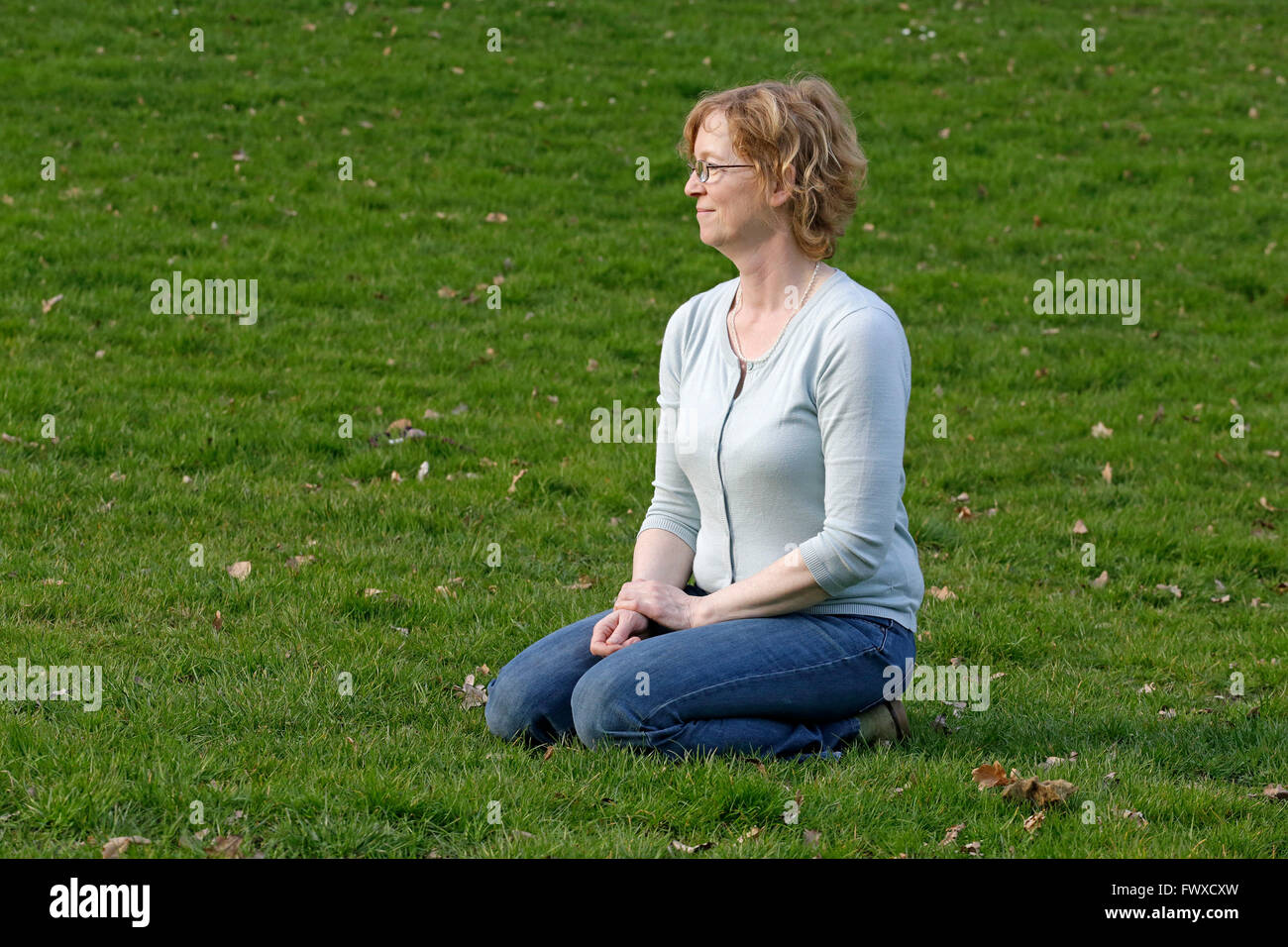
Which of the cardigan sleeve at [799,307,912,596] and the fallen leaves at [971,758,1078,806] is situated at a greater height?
the cardigan sleeve at [799,307,912,596]

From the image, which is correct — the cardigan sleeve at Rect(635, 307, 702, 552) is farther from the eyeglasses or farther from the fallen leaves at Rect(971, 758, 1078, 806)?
the fallen leaves at Rect(971, 758, 1078, 806)

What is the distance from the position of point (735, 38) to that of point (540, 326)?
9813 mm

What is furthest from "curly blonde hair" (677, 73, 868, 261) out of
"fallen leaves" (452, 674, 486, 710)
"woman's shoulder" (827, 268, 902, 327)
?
"fallen leaves" (452, 674, 486, 710)

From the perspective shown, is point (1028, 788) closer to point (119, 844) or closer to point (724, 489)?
point (724, 489)

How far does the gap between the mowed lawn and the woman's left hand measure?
492mm

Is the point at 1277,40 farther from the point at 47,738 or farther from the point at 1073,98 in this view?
the point at 47,738

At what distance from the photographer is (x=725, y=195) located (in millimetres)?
4316

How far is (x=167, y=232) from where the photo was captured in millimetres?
11734

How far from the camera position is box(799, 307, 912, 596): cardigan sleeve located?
3.99m

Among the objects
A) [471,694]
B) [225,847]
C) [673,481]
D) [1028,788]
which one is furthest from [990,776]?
[225,847]

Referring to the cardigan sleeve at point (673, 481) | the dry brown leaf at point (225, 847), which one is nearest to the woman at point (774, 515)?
the cardigan sleeve at point (673, 481)

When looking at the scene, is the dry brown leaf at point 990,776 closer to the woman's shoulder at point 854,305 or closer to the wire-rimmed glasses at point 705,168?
the woman's shoulder at point 854,305

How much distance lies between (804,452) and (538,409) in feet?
17.3

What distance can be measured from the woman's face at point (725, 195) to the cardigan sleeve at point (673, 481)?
0.46m
